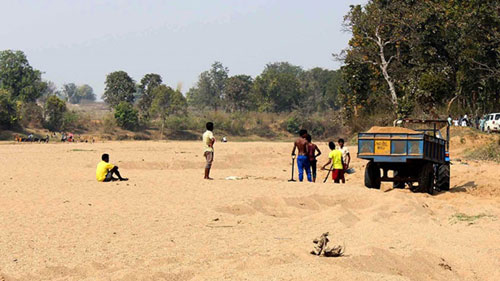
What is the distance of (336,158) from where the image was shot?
1695 centimetres

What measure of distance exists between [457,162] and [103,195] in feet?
49.2

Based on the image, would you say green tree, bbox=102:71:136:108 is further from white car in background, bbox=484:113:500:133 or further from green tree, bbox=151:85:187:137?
white car in background, bbox=484:113:500:133

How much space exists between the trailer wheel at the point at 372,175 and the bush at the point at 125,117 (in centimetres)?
4932

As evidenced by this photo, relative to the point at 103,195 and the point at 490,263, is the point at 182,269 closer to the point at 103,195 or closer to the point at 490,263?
the point at 490,263

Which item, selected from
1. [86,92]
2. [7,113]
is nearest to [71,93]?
[86,92]

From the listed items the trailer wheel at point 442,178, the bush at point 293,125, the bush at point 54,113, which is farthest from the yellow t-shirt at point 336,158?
the bush at point 293,125

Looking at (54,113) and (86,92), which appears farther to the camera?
(86,92)

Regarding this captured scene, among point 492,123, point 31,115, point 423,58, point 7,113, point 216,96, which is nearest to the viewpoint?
point 492,123

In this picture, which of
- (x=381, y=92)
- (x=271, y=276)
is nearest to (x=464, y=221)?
(x=271, y=276)

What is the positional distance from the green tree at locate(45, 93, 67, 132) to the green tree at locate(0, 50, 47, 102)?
8594 millimetres

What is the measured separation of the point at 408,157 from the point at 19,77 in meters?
64.2

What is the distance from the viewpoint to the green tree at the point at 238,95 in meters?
85.6

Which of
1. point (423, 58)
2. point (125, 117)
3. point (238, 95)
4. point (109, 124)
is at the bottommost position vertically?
point (109, 124)

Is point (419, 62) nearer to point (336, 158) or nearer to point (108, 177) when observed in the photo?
point (336, 158)
